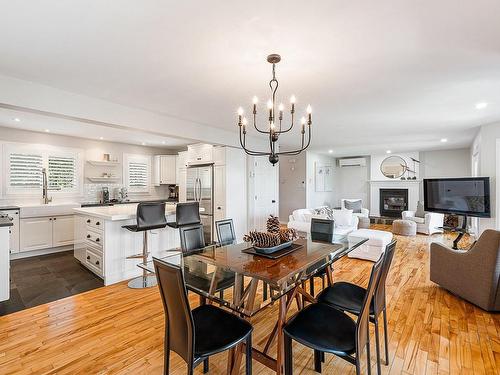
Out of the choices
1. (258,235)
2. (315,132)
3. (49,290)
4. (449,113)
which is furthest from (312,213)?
(49,290)

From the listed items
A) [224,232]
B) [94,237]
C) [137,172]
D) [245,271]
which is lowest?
[94,237]

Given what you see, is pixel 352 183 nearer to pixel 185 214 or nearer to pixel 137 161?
pixel 137 161

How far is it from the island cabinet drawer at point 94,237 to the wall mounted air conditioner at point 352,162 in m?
8.71

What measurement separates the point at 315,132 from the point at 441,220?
4766 mm

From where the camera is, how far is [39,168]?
526 centimetres

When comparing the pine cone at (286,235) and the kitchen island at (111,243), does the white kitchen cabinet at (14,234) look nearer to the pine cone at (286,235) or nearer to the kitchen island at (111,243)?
the kitchen island at (111,243)

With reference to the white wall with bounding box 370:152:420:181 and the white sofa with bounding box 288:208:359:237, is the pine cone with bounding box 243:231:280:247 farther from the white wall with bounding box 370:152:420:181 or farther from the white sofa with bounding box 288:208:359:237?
the white wall with bounding box 370:152:420:181

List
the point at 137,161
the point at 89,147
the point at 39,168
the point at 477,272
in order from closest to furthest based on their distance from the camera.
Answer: the point at 477,272, the point at 39,168, the point at 89,147, the point at 137,161

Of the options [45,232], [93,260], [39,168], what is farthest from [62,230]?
[93,260]

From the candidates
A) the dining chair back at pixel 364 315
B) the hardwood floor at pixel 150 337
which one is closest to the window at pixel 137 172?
the hardwood floor at pixel 150 337

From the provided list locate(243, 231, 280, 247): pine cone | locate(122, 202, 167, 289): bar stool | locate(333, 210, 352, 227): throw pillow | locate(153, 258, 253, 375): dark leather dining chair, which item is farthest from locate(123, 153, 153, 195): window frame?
locate(153, 258, 253, 375): dark leather dining chair

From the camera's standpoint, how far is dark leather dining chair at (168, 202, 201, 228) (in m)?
3.78

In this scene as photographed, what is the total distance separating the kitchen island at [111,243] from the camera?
359 cm

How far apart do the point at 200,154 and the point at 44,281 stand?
3.38 m
